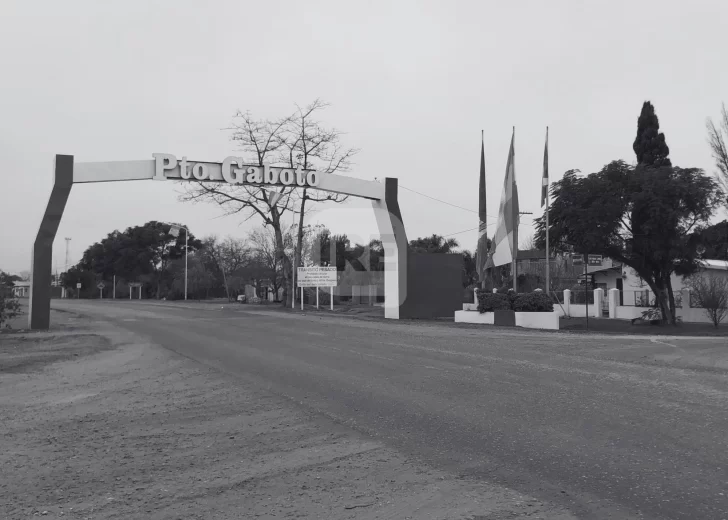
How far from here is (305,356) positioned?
14.0 m

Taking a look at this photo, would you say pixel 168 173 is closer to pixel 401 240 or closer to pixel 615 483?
pixel 401 240

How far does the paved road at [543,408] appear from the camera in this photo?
505 centimetres

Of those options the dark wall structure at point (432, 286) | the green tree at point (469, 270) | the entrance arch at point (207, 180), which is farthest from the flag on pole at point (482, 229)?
the green tree at point (469, 270)

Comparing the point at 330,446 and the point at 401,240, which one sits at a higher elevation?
the point at 401,240

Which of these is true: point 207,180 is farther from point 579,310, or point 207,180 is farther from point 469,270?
point 469,270

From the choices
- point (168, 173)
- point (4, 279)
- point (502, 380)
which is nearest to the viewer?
point (502, 380)

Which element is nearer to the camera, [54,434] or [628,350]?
[54,434]

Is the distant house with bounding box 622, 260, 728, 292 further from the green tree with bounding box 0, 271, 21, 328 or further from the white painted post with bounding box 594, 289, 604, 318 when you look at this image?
the green tree with bounding box 0, 271, 21, 328

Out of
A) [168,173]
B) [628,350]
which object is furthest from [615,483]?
[168,173]

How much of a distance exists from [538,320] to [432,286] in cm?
651

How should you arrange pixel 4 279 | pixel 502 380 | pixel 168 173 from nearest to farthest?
pixel 502 380 < pixel 4 279 < pixel 168 173

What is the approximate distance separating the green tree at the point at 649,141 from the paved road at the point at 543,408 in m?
28.6

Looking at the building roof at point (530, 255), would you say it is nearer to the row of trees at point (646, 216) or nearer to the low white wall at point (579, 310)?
the low white wall at point (579, 310)

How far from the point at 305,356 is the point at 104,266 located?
289 ft
